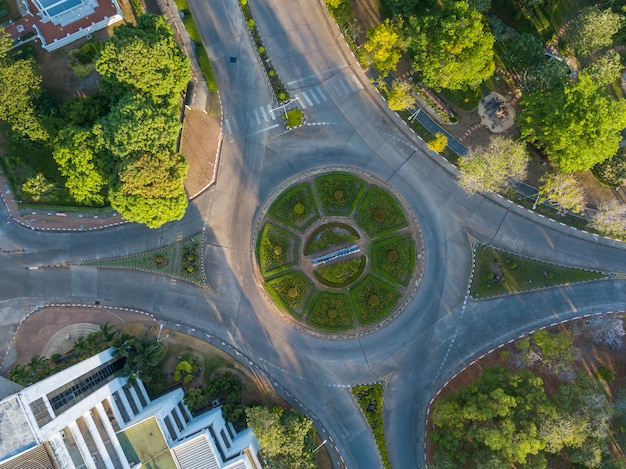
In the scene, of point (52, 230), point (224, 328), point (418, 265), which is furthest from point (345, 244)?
point (52, 230)

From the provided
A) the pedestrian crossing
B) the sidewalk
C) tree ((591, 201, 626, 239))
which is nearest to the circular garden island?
the pedestrian crossing

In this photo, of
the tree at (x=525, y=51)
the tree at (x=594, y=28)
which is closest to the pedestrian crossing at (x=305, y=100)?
the tree at (x=525, y=51)

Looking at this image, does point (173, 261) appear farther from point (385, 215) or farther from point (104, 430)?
point (385, 215)

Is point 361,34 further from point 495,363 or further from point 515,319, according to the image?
point 495,363

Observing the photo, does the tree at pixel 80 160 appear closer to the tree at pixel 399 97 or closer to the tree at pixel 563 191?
the tree at pixel 399 97

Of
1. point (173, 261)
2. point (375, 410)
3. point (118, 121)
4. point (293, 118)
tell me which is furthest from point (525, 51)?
point (173, 261)

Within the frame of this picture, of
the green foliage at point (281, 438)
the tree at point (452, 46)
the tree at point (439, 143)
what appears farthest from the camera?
the tree at point (439, 143)
